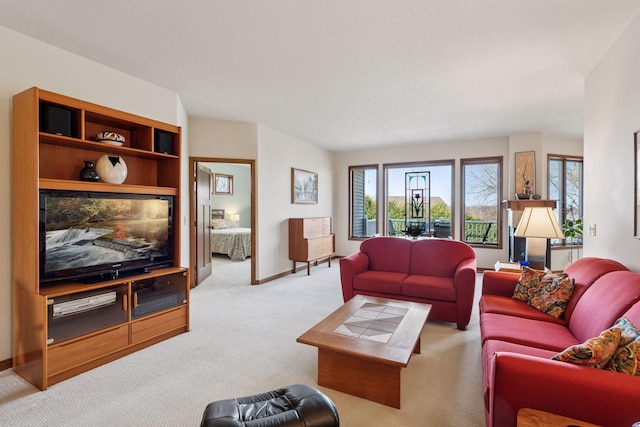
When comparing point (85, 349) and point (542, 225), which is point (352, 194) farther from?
point (85, 349)

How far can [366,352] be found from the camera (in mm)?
1894

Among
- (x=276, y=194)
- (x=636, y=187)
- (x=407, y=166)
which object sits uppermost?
(x=407, y=166)

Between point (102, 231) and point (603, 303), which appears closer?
point (603, 303)

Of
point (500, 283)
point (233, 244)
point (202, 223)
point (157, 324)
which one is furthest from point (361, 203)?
point (157, 324)

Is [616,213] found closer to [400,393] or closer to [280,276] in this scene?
[400,393]

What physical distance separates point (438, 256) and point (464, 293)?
0.69 m

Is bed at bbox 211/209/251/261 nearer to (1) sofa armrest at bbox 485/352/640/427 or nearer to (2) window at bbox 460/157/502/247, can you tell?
(2) window at bbox 460/157/502/247

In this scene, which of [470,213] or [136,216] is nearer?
[136,216]

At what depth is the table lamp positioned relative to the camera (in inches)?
121

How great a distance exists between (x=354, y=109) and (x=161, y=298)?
131 inches

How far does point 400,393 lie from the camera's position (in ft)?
6.58

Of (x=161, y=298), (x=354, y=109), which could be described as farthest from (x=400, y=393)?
(x=354, y=109)

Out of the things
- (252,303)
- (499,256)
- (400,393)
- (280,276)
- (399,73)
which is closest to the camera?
(400,393)

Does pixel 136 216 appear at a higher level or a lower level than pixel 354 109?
lower
